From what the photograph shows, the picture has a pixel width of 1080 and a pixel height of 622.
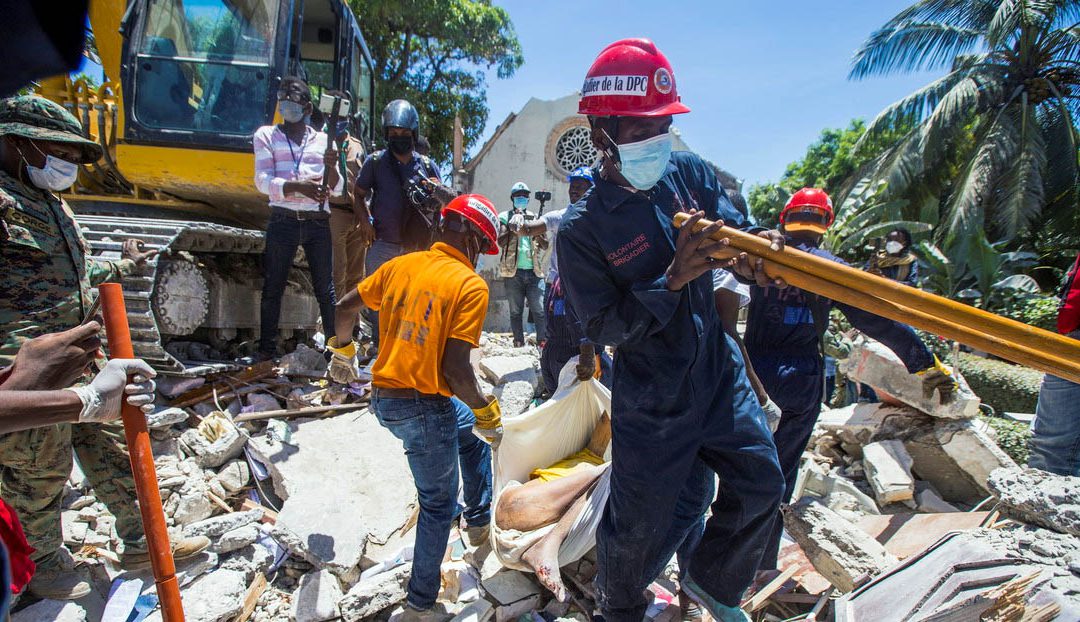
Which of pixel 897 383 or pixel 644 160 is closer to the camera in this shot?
pixel 644 160

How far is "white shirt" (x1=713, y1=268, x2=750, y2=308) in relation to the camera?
2.53 metres

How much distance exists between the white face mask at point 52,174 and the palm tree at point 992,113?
609 inches

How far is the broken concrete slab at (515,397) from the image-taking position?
4820mm

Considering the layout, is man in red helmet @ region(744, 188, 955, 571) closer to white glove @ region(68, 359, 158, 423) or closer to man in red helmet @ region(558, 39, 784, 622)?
man in red helmet @ region(558, 39, 784, 622)

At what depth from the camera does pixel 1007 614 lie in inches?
70.1

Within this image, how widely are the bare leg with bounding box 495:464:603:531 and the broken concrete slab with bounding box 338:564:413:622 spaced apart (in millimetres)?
563

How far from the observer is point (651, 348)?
197 cm

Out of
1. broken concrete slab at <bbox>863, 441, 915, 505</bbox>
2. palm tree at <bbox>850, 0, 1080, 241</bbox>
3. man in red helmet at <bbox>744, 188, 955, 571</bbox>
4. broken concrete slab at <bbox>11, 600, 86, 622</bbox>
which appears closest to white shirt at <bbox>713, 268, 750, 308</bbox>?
man in red helmet at <bbox>744, 188, 955, 571</bbox>

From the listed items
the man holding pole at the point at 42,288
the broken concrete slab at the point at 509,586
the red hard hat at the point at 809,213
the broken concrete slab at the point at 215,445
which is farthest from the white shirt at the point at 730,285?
the broken concrete slab at the point at 215,445

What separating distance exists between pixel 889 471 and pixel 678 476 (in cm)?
305

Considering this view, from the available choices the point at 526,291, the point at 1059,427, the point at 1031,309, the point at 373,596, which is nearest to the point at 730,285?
the point at 1059,427

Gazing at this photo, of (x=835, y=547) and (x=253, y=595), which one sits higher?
(x=835, y=547)

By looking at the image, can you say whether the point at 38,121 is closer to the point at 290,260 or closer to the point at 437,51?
the point at 290,260

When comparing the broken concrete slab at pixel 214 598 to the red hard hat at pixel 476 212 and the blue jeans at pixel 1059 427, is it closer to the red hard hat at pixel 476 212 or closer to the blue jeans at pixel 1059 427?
the red hard hat at pixel 476 212
